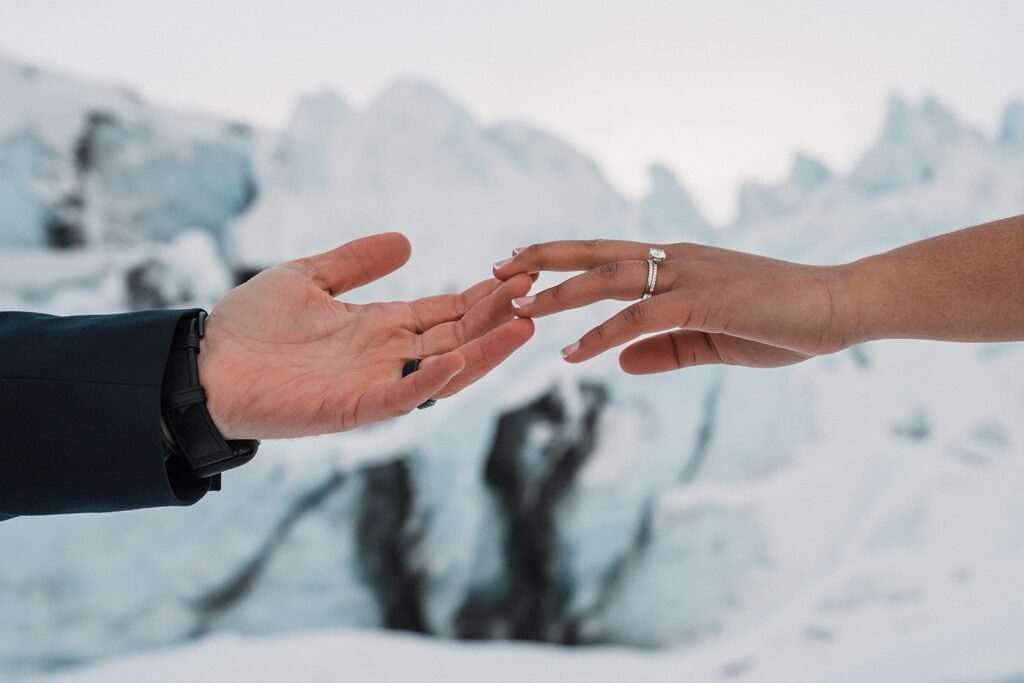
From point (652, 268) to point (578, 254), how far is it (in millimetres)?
98

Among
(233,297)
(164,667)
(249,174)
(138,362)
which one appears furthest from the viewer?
(249,174)

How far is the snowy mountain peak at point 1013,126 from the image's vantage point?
2.85m

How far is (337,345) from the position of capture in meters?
1.10

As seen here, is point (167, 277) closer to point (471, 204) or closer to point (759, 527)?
point (471, 204)

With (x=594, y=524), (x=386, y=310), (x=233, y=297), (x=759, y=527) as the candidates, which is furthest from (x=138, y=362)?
(x=759, y=527)

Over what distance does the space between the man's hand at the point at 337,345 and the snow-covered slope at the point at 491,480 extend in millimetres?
1239

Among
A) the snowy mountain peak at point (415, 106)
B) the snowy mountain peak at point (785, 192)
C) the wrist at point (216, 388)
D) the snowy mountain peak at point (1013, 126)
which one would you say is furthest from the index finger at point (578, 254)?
the snowy mountain peak at point (1013, 126)

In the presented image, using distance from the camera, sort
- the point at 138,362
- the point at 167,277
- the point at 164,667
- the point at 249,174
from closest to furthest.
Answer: the point at 138,362 → the point at 164,667 → the point at 167,277 → the point at 249,174

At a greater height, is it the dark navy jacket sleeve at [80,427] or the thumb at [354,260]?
the thumb at [354,260]

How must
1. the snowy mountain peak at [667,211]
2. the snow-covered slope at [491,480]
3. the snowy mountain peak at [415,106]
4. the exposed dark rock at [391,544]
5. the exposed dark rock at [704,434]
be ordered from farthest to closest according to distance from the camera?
1. the snowy mountain peak at [667,211]
2. the snowy mountain peak at [415,106]
3. the exposed dark rock at [704,434]
4. the exposed dark rock at [391,544]
5. the snow-covered slope at [491,480]

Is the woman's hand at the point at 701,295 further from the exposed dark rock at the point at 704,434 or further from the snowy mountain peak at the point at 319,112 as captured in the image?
the snowy mountain peak at the point at 319,112

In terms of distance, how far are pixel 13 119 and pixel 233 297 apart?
1.56 meters

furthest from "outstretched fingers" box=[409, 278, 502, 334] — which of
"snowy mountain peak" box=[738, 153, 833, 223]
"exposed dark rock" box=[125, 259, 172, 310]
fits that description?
"snowy mountain peak" box=[738, 153, 833, 223]

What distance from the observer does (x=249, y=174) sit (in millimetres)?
2453
